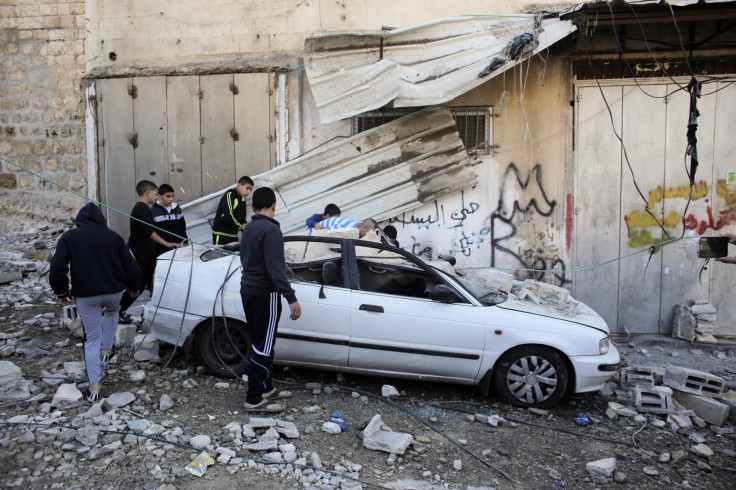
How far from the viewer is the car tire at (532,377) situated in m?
5.14

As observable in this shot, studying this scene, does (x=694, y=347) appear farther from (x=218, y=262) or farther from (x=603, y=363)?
(x=218, y=262)

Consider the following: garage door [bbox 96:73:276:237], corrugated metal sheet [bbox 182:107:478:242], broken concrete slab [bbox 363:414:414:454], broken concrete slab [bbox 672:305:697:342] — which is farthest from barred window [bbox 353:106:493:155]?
broken concrete slab [bbox 363:414:414:454]

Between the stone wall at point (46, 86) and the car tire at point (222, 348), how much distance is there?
15.4 feet

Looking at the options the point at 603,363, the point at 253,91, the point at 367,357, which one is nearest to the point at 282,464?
the point at 367,357

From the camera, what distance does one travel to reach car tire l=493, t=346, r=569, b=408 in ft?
16.9

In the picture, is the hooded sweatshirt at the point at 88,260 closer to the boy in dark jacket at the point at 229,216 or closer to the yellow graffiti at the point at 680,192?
the boy in dark jacket at the point at 229,216

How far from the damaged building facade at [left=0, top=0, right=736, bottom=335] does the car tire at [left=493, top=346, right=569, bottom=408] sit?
2.91 meters

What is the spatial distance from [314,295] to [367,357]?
732 mm

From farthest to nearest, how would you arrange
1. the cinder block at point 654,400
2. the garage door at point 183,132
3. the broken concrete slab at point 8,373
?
the garage door at point 183,132, the cinder block at point 654,400, the broken concrete slab at point 8,373

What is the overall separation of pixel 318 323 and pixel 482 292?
1620mm

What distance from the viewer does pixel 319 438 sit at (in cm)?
436

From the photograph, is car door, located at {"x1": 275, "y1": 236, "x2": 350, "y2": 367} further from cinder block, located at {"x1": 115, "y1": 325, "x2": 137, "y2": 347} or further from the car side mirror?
cinder block, located at {"x1": 115, "y1": 325, "x2": 137, "y2": 347}

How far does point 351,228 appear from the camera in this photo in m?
6.64

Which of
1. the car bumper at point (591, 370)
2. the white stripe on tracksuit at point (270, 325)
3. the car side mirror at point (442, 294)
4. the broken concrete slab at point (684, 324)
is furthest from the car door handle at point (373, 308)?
the broken concrete slab at point (684, 324)
